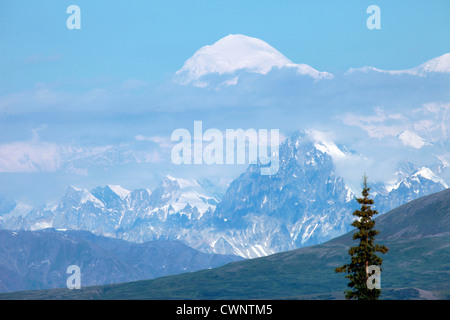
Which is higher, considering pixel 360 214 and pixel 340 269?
pixel 360 214
